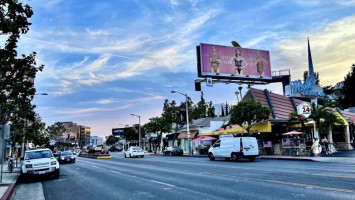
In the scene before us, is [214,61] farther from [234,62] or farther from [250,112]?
[250,112]

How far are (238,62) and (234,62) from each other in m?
0.85

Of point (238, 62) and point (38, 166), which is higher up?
point (238, 62)

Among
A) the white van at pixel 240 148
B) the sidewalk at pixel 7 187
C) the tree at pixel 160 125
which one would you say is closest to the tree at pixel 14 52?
the sidewalk at pixel 7 187

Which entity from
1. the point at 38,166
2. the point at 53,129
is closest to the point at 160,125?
the point at 38,166

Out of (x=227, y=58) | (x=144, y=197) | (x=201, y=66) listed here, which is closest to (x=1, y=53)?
(x=144, y=197)

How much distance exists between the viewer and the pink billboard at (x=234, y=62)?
44.5 m

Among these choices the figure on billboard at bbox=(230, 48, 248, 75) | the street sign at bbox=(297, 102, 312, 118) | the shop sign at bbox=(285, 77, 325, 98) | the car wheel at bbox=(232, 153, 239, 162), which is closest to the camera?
the car wheel at bbox=(232, 153, 239, 162)

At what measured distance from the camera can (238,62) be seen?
47812mm

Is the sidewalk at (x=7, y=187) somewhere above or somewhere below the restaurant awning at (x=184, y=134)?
below

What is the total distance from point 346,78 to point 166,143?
45029 mm

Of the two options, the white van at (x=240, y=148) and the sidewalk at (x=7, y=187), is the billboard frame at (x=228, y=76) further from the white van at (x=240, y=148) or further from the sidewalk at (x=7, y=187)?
the sidewalk at (x=7, y=187)

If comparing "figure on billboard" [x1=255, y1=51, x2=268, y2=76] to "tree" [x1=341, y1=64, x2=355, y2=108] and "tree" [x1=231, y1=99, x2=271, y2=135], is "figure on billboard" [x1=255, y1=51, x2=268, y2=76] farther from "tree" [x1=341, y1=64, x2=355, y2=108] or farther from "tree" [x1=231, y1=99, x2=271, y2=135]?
"tree" [x1=341, y1=64, x2=355, y2=108]

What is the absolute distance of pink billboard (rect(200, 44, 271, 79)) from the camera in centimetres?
4447

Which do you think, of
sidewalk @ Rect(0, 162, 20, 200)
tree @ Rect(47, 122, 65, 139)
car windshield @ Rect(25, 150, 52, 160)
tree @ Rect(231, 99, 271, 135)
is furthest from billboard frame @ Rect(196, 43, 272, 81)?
tree @ Rect(47, 122, 65, 139)
